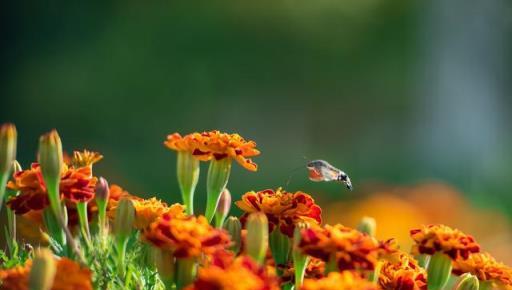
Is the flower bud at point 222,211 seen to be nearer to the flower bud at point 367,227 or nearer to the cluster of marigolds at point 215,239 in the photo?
the cluster of marigolds at point 215,239

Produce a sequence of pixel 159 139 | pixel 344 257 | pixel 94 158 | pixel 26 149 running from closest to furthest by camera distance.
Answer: pixel 344 257 → pixel 94 158 → pixel 26 149 → pixel 159 139

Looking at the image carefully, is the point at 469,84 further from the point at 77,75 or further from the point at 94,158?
the point at 94,158

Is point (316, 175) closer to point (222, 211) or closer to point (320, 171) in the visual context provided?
point (320, 171)

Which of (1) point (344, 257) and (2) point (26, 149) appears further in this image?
(2) point (26, 149)

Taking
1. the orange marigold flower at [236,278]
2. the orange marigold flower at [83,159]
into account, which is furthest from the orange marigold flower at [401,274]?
the orange marigold flower at [83,159]

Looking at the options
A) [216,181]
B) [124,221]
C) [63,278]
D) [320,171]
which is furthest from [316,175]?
[63,278]

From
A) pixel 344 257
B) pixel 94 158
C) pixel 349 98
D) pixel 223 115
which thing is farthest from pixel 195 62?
pixel 344 257
